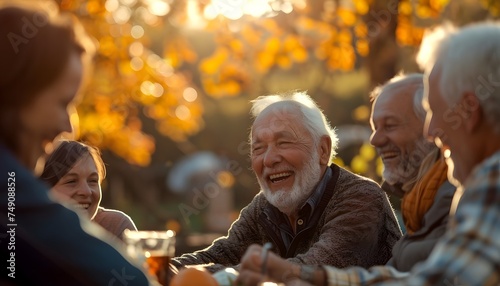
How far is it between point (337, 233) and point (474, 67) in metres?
1.85

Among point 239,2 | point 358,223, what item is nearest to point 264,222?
point 358,223

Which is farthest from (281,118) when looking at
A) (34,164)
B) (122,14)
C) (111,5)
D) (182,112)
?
(182,112)

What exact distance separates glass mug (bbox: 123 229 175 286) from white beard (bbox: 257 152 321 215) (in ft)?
5.71

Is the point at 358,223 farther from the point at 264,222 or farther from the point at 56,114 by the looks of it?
the point at 56,114

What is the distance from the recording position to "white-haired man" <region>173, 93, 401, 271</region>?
12.5 ft

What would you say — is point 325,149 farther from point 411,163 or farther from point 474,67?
point 474,67

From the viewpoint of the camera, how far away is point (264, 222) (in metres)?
4.14

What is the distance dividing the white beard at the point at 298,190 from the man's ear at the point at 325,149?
0.04 m

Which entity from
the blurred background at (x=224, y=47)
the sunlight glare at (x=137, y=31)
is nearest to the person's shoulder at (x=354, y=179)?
the blurred background at (x=224, y=47)

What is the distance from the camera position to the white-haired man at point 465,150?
67.4 inches

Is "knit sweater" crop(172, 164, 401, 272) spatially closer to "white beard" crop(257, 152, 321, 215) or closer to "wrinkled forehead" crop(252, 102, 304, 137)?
"white beard" crop(257, 152, 321, 215)

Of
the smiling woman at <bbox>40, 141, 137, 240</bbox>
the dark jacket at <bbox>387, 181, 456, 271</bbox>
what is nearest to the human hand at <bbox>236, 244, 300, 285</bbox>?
the dark jacket at <bbox>387, 181, 456, 271</bbox>

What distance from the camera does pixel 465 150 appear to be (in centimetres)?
207

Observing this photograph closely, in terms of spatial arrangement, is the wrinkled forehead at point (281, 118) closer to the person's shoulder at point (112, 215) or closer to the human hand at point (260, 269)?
the person's shoulder at point (112, 215)
